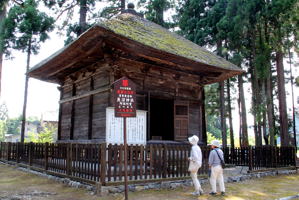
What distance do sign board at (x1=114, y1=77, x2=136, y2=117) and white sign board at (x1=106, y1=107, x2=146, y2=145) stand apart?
10.3 feet

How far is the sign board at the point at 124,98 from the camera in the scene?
6080mm

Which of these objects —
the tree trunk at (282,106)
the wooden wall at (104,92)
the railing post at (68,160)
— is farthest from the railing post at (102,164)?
the tree trunk at (282,106)

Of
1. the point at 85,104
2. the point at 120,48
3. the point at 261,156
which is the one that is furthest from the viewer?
the point at 261,156

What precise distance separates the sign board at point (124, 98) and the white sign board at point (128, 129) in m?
3.13

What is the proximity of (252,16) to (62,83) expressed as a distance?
41.2ft

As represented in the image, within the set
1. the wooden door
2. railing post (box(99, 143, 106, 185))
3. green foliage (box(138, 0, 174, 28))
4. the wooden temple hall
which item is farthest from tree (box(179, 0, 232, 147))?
railing post (box(99, 143, 106, 185))

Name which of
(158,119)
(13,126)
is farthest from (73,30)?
(13,126)

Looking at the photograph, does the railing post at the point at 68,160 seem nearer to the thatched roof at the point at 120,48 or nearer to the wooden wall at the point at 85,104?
the wooden wall at the point at 85,104

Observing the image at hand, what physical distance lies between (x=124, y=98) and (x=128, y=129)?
141 inches

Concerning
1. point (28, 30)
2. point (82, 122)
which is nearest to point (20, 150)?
point (82, 122)

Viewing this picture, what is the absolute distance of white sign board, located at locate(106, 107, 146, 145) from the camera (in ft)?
30.5

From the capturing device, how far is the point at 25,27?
18172mm

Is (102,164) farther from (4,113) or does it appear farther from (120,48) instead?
(4,113)

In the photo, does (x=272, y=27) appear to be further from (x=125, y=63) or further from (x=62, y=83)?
(x=62, y=83)
